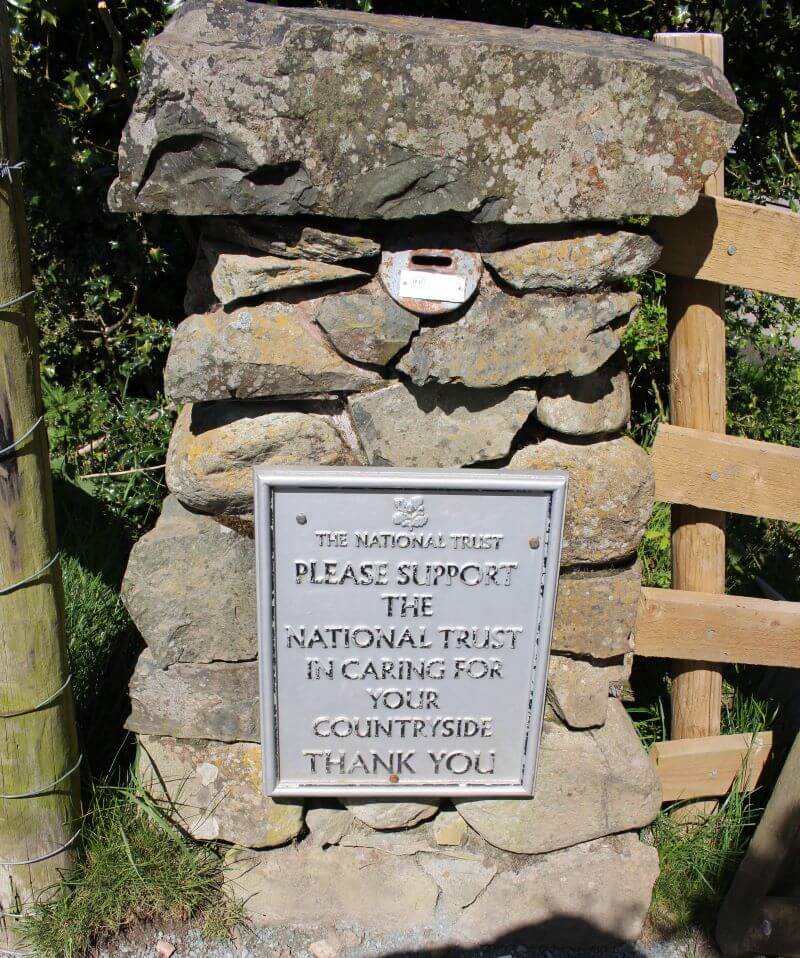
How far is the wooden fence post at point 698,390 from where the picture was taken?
83.2 inches

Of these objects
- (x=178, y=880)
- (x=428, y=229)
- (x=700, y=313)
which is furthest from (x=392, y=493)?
(x=178, y=880)

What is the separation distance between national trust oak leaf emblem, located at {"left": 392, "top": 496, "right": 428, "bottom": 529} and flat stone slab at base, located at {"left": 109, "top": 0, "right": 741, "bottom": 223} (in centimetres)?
61

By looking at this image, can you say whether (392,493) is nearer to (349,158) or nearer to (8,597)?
(349,158)

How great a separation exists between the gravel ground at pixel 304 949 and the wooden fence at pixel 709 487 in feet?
1.29

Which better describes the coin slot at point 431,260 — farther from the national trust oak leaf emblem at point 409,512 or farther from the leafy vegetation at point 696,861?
the leafy vegetation at point 696,861

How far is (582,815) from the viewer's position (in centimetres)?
231

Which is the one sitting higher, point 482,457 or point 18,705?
point 482,457

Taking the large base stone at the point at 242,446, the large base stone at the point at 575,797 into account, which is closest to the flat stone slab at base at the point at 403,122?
the large base stone at the point at 242,446

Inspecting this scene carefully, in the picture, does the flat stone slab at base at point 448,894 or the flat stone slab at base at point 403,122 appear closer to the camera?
the flat stone slab at base at point 403,122

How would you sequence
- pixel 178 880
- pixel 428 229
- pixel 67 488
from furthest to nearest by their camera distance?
pixel 67 488, pixel 178 880, pixel 428 229

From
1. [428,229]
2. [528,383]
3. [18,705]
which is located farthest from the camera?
[18,705]

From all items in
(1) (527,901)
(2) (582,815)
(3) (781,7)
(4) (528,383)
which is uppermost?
(3) (781,7)

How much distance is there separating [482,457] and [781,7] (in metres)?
2.71

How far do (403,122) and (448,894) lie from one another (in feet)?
6.24
